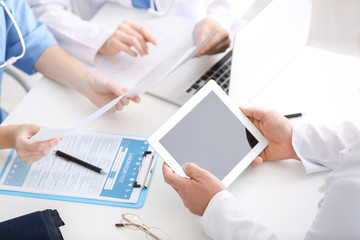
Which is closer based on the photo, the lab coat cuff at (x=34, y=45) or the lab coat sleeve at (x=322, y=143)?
the lab coat sleeve at (x=322, y=143)

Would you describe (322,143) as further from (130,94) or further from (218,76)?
(130,94)

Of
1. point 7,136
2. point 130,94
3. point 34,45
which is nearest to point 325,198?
point 130,94

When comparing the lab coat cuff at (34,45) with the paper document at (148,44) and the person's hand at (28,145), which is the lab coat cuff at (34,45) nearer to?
the paper document at (148,44)

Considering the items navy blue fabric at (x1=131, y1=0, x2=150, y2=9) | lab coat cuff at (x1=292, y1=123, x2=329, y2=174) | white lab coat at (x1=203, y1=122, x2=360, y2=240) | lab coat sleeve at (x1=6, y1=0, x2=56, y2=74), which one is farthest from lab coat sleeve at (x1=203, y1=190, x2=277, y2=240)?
navy blue fabric at (x1=131, y1=0, x2=150, y2=9)

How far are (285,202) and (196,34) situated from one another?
651 millimetres

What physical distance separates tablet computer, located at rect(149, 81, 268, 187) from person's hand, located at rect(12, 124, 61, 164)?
10.7 inches

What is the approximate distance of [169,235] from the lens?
1.01 metres

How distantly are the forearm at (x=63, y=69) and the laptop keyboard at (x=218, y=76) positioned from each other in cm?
31

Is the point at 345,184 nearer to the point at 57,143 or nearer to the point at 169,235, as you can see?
the point at 169,235

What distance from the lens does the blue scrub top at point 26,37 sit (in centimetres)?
134

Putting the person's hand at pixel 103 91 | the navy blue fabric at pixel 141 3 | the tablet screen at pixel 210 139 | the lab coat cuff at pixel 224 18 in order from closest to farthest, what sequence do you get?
the tablet screen at pixel 210 139 → the person's hand at pixel 103 91 → the lab coat cuff at pixel 224 18 → the navy blue fabric at pixel 141 3

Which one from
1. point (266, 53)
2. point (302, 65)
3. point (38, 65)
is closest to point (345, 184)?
point (266, 53)

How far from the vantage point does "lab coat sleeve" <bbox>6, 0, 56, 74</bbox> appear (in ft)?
4.47

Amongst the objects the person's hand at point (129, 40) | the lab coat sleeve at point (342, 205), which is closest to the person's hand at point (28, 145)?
the person's hand at point (129, 40)
